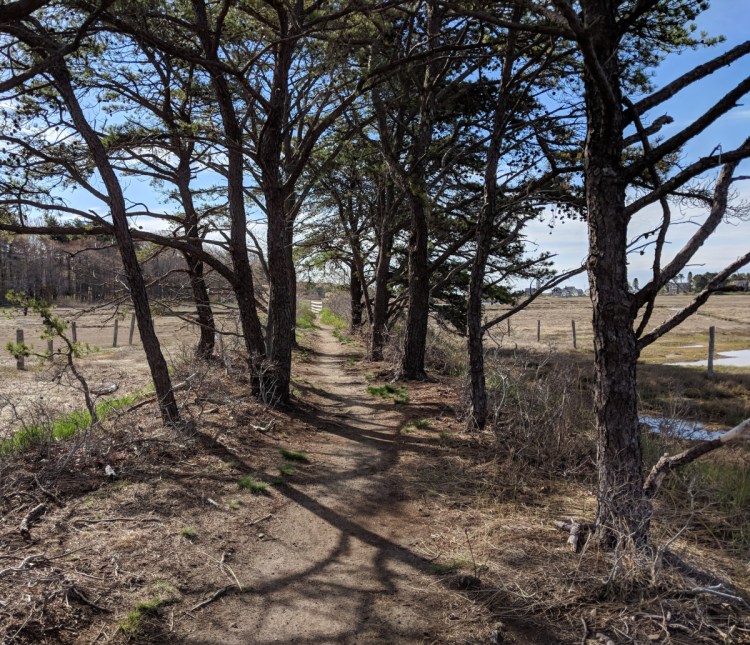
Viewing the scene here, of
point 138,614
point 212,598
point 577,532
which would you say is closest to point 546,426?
point 577,532

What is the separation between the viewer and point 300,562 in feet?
15.5

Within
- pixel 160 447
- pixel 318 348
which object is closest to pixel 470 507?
pixel 160 447

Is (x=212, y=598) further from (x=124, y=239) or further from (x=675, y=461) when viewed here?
(x=124, y=239)

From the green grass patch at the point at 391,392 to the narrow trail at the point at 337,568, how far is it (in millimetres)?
3278

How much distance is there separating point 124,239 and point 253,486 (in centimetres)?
385

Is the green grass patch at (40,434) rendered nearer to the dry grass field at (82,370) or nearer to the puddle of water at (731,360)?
the dry grass field at (82,370)

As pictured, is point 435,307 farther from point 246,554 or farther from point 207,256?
point 246,554

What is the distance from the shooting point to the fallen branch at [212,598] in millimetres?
3862

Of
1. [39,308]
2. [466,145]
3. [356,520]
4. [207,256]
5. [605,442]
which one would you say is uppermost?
[466,145]

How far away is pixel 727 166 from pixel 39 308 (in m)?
7.24

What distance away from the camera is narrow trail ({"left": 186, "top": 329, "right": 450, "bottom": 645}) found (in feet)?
12.1

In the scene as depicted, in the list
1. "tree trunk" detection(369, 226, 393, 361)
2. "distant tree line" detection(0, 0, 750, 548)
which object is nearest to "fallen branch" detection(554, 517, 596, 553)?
"distant tree line" detection(0, 0, 750, 548)

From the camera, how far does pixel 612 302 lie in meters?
4.08

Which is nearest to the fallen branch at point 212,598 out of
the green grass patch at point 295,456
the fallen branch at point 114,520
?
the fallen branch at point 114,520
